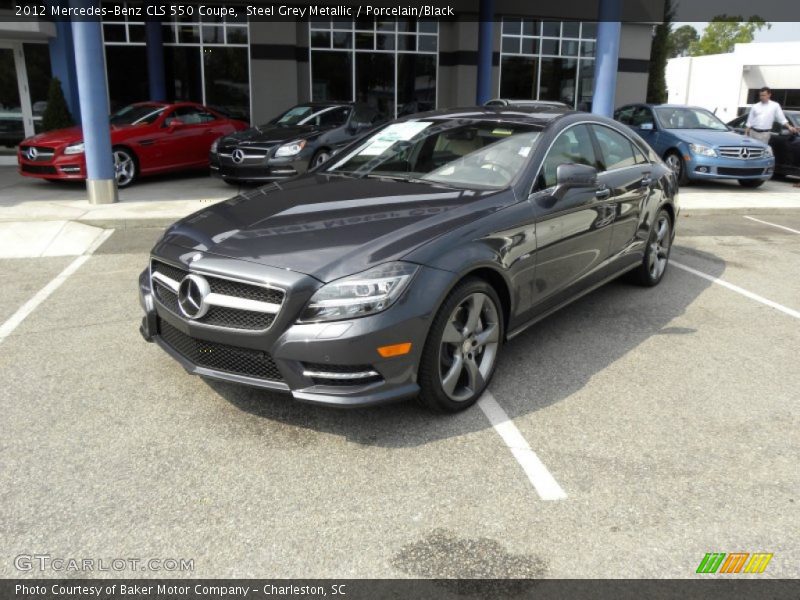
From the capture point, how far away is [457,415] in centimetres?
382

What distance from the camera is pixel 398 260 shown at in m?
3.40

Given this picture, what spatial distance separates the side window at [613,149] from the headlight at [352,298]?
2.69 meters

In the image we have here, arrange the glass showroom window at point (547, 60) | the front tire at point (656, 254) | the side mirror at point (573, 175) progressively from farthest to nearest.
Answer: the glass showroom window at point (547, 60)
the front tire at point (656, 254)
the side mirror at point (573, 175)

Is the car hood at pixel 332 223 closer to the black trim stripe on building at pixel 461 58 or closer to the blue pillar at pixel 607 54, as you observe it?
the blue pillar at pixel 607 54

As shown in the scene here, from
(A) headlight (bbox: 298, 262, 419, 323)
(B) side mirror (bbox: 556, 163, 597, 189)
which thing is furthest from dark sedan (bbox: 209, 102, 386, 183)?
(A) headlight (bbox: 298, 262, 419, 323)

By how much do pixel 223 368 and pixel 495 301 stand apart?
1538 mm

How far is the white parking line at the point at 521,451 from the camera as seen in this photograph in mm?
3135

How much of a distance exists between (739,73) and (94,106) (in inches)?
1931

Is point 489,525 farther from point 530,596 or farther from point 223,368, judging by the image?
Answer: point 223,368

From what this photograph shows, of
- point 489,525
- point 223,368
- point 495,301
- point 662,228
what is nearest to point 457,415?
point 495,301

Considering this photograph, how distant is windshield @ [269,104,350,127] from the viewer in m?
12.5

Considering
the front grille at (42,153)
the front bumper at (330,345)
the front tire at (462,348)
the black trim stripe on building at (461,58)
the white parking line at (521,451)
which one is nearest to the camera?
the white parking line at (521,451)

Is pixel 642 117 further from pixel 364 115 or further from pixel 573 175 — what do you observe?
pixel 573 175

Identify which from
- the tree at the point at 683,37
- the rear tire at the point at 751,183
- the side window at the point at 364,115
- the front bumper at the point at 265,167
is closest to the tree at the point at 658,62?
the rear tire at the point at 751,183
